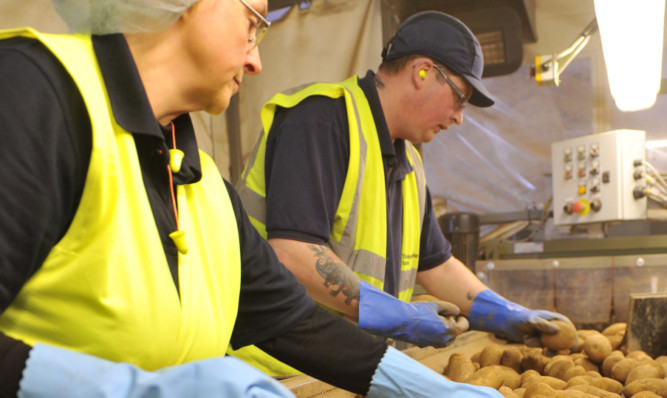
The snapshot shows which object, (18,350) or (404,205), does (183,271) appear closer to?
(18,350)

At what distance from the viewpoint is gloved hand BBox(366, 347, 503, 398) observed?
104 cm

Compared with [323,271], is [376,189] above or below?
above

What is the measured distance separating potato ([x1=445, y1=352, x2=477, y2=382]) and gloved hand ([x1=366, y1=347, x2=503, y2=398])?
1.90ft

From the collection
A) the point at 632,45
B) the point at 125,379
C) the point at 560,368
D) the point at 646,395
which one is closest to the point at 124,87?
the point at 125,379

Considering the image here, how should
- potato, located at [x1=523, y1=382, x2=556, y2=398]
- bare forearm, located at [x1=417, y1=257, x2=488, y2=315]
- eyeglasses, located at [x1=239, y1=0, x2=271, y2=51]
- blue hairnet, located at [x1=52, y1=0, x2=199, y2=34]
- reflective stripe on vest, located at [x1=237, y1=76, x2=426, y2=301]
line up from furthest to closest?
bare forearm, located at [x1=417, y1=257, x2=488, y2=315] → reflective stripe on vest, located at [x1=237, y1=76, x2=426, y2=301] → potato, located at [x1=523, y1=382, x2=556, y2=398] → eyeglasses, located at [x1=239, y1=0, x2=271, y2=51] → blue hairnet, located at [x1=52, y1=0, x2=199, y2=34]

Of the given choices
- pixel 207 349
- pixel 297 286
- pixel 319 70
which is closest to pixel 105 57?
pixel 207 349

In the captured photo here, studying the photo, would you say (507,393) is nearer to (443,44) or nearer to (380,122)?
(380,122)

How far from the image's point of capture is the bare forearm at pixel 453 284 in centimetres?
200

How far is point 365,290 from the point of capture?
1484 millimetres

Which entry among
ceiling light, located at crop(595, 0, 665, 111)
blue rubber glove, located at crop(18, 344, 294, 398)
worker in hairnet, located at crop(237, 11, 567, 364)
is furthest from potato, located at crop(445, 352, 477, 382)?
ceiling light, located at crop(595, 0, 665, 111)

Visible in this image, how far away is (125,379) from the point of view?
62cm

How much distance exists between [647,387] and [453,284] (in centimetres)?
66

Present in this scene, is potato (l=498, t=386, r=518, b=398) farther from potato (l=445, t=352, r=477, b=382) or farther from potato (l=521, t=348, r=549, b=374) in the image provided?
potato (l=521, t=348, r=549, b=374)

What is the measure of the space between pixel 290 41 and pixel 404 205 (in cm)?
175
